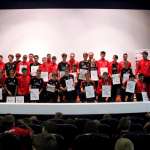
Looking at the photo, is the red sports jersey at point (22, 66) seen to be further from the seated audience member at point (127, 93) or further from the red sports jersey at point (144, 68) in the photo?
the red sports jersey at point (144, 68)

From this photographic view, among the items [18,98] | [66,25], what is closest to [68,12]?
[66,25]

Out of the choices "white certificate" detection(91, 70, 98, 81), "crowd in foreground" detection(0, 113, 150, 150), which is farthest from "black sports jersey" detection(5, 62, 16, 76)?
"crowd in foreground" detection(0, 113, 150, 150)

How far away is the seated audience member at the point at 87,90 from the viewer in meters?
10.7

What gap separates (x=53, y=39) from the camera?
1438 centimetres

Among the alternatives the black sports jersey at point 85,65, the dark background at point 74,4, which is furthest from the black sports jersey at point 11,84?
the dark background at point 74,4

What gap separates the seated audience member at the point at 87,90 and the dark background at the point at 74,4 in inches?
144

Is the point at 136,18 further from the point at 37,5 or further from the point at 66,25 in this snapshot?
the point at 37,5

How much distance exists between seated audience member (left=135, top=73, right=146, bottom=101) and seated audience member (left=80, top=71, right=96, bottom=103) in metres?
1.27

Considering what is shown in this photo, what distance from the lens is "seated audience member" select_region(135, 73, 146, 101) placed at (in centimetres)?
1119

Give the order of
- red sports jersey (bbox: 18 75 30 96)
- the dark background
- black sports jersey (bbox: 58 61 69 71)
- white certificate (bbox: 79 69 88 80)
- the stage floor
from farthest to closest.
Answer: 1. the dark background
2. black sports jersey (bbox: 58 61 69 71)
3. red sports jersey (bbox: 18 75 30 96)
4. white certificate (bbox: 79 69 88 80)
5. the stage floor

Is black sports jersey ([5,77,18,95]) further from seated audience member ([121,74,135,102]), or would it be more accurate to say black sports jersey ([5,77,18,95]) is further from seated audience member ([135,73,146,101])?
seated audience member ([135,73,146,101])

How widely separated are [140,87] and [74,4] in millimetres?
4395

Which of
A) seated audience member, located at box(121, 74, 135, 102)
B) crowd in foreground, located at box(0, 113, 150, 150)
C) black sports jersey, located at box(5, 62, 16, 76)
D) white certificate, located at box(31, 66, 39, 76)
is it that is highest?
black sports jersey, located at box(5, 62, 16, 76)

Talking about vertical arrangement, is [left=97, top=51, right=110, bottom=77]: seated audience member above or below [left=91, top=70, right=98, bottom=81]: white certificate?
above
